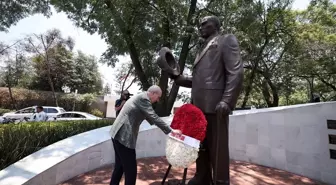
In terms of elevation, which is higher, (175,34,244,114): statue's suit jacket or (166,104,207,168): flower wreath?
(175,34,244,114): statue's suit jacket

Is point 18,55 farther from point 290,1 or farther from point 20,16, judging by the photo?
point 290,1

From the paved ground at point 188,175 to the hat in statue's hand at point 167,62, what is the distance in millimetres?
1699

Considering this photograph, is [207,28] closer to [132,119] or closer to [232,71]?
[232,71]

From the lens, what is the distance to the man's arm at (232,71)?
3.03 meters

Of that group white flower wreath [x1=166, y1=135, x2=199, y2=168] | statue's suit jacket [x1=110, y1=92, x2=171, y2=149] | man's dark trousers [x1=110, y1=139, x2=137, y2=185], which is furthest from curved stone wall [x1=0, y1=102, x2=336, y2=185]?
white flower wreath [x1=166, y1=135, x2=199, y2=168]

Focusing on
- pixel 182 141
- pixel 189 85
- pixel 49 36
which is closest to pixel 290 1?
pixel 189 85

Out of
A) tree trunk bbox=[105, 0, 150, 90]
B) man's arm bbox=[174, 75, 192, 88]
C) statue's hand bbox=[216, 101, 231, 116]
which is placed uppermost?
tree trunk bbox=[105, 0, 150, 90]

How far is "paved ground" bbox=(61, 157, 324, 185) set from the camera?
425 cm

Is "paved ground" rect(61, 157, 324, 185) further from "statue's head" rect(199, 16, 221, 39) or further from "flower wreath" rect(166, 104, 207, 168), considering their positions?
"statue's head" rect(199, 16, 221, 39)

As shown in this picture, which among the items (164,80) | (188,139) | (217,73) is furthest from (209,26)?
(164,80)

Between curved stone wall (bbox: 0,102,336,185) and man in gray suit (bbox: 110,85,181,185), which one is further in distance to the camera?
curved stone wall (bbox: 0,102,336,185)

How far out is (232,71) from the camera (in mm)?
3150

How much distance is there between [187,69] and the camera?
45.6 feet

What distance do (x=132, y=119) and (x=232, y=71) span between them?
137 centimetres
